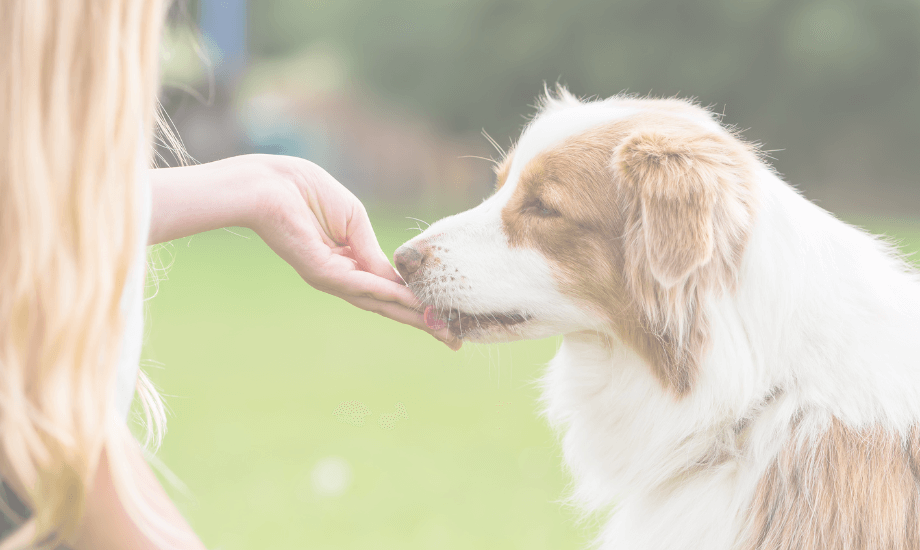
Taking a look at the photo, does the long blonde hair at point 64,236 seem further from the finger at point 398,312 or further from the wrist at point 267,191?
the finger at point 398,312

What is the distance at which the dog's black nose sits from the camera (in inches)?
87.7

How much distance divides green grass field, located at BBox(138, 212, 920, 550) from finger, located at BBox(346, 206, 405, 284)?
603 millimetres

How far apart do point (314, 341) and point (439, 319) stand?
189 inches

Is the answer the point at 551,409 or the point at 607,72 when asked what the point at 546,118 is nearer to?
the point at 551,409

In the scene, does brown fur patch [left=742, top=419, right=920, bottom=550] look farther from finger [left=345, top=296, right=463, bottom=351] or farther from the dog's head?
finger [left=345, top=296, right=463, bottom=351]

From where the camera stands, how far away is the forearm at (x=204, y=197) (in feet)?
5.68

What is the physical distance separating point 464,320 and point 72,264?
4.27 feet

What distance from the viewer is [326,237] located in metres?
2.17

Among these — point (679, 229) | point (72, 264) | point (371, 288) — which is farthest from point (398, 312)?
point (72, 264)

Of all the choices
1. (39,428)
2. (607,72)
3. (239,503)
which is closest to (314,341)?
(239,503)

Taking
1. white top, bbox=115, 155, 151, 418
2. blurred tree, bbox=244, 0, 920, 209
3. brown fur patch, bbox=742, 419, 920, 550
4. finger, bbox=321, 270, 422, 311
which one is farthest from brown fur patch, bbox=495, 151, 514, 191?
→ blurred tree, bbox=244, 0, 920, 209

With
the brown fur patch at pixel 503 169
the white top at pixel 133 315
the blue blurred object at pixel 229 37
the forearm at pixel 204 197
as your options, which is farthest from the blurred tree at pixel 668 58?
the white top at pixel 133 315

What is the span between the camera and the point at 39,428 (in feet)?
3.51

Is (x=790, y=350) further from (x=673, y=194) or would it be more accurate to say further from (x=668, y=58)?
(x=668, y=58)
